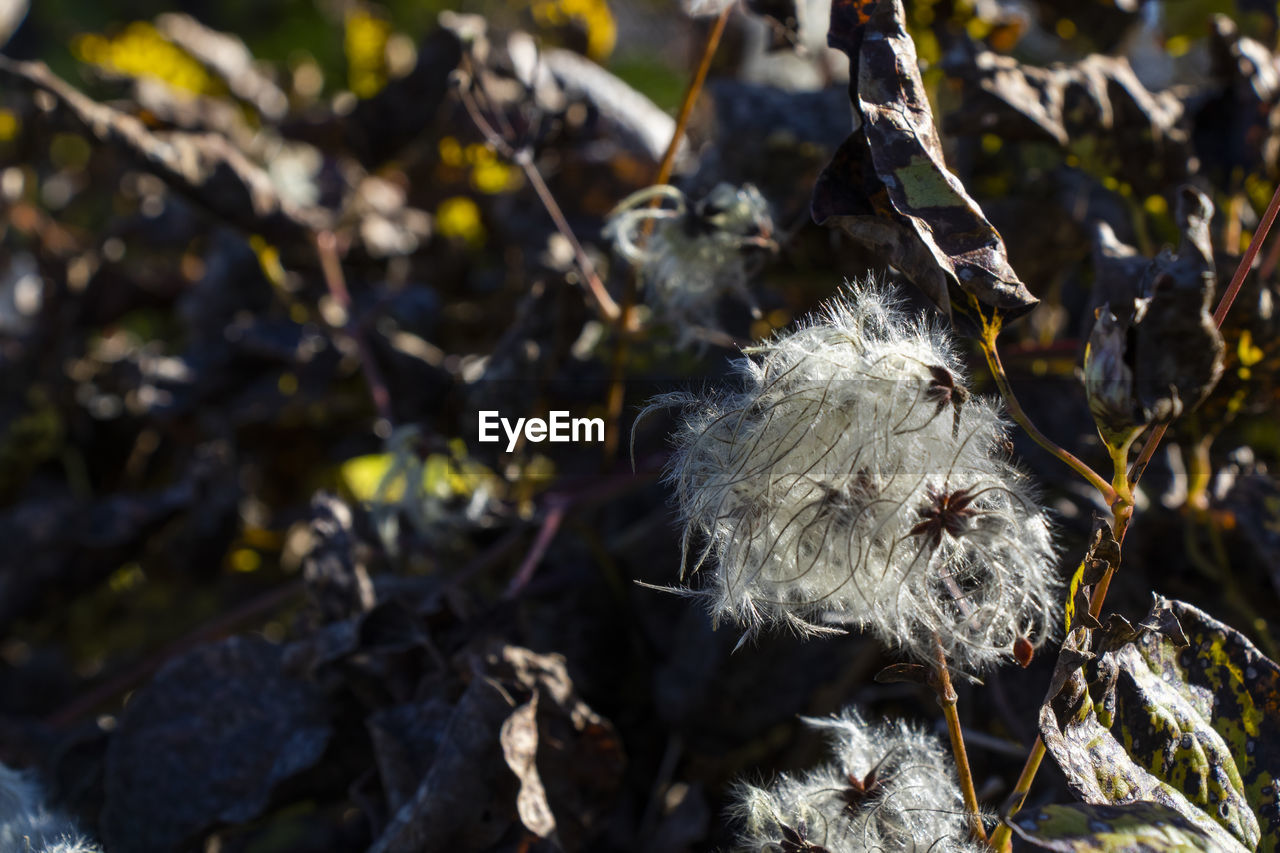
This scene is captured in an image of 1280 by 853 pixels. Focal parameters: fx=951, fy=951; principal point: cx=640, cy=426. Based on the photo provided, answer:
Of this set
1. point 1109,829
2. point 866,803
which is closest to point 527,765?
point 866,803

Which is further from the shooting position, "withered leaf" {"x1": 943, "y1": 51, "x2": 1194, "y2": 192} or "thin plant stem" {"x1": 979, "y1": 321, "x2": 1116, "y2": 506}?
"withered leaf" {"x1": 943, "y1": 51, "x2": 1194, "y2": 192}

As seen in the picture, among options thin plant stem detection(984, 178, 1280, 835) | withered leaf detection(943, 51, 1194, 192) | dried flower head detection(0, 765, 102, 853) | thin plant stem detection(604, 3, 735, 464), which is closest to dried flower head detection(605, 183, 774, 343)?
thin plant stem detection(604, 3, 735, 464)

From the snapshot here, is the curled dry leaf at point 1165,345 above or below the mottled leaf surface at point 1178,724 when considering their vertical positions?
above

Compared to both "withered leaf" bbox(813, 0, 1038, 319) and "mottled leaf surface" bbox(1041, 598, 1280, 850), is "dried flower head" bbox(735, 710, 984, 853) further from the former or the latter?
"withered leaf" bbox(813, 0, 1038, 319)

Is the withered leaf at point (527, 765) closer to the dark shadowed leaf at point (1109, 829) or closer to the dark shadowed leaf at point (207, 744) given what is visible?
the dark shadowed leaf at point (207, 744)

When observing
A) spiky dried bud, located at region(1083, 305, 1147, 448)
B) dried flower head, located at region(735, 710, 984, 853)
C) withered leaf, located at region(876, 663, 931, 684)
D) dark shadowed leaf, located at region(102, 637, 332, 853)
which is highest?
spiky dried bud, located at region(1083, 305, 1147, 448)

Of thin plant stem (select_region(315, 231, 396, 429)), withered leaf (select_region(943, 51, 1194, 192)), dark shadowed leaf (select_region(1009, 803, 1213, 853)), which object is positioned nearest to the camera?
dark shadowed leaf (select_region(1009, 803, 1213, 853))

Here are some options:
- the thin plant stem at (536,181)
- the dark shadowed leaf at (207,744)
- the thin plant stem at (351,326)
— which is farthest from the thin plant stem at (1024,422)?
the thin plant stem at (351,326)

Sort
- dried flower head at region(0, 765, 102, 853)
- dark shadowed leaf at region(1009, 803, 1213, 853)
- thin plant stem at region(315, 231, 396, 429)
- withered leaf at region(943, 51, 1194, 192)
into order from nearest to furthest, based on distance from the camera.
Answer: dark shadowed leaf at region(1009, 803, 1213, 853) < dried flower head at region(0, 765, 102, 853) < withered leaf at region(943, 51, 1194, 192) < thin plant stem at region(315, 231, 396, 429)
